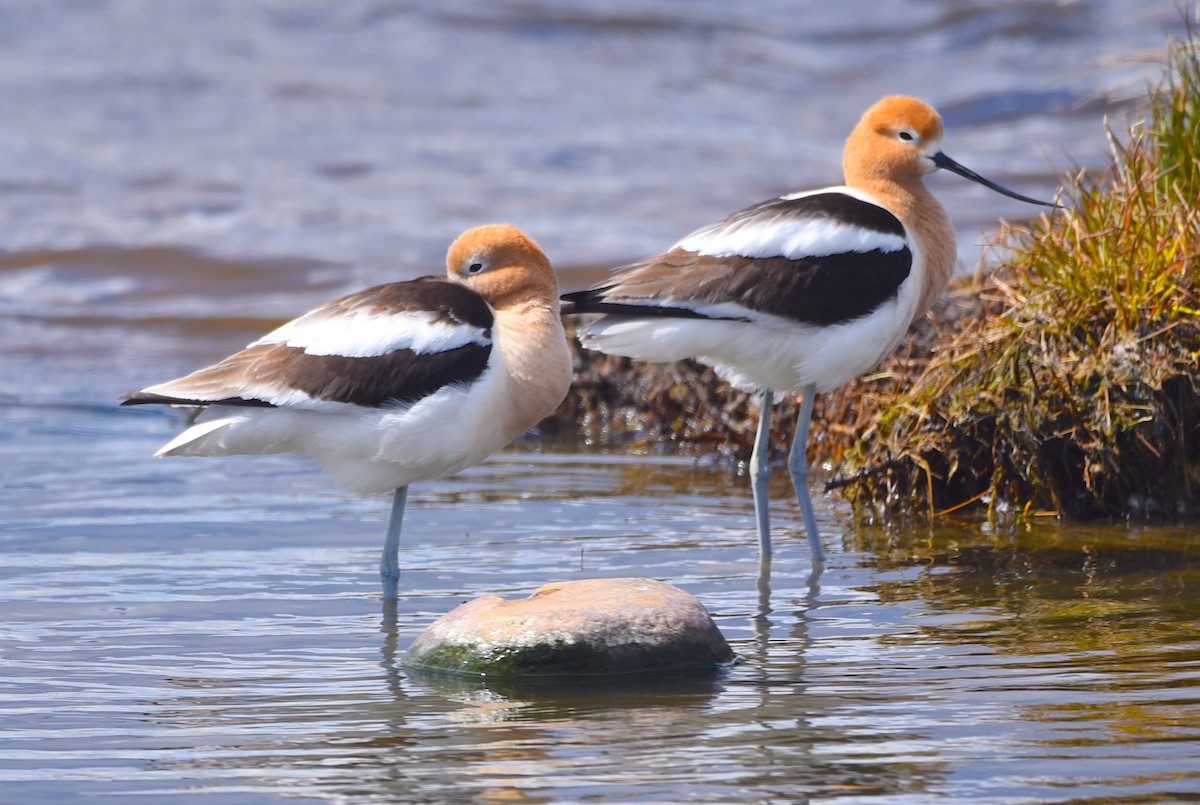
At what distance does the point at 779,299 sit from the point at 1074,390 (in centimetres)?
137

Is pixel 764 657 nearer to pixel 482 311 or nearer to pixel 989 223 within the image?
pixel 482 311

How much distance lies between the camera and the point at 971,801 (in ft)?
13.1

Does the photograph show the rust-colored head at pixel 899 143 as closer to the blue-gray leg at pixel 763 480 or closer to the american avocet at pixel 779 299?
the american avocet at pixel 779 299

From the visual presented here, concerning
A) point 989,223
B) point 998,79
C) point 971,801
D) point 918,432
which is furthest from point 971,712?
point 998,79

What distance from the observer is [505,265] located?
6.83 metres

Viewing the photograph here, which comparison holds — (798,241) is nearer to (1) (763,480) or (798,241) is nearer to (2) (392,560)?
(1) (763,480)

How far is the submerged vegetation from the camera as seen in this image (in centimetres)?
742

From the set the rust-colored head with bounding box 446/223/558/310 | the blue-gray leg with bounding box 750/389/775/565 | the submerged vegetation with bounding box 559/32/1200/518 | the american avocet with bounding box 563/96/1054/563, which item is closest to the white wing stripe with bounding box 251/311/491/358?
the rust-colored head with bounding box 446/223/558/310

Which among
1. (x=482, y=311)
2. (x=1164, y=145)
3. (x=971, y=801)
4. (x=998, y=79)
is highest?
(x=998, y=79)

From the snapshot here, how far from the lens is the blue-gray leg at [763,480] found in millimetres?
7216

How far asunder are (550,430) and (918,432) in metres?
3.55

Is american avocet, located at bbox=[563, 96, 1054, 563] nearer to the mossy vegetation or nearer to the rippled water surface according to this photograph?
the mossy vegetation

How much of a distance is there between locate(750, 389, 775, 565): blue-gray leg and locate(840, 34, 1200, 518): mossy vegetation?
18.7 inches

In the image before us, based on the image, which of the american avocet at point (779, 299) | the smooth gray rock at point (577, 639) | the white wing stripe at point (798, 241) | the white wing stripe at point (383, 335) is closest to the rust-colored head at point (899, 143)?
the american avocet at point (779, 299)
